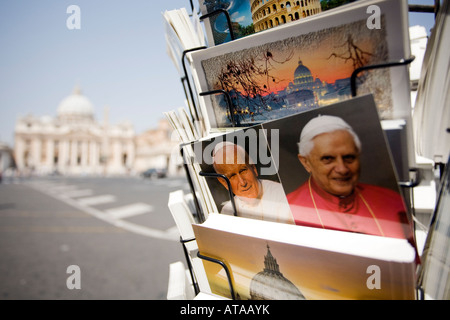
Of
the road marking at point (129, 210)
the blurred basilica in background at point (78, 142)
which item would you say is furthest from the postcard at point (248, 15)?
the blurred basilica in background at point (78, 142)

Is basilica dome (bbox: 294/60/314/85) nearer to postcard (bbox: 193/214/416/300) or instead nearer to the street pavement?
postcard (bbox: 193/214/416/300)

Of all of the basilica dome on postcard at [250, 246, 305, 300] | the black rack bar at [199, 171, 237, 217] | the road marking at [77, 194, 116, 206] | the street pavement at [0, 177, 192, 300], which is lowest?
the road marking at [77, 194, 116, 206]

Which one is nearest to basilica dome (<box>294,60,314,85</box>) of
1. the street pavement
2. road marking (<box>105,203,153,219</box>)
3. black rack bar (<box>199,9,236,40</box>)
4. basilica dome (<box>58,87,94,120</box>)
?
black rack bar (<box>199,9,236,40</box>)

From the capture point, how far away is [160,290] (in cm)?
147

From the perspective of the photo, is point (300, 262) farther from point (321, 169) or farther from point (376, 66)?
point (376, 66)

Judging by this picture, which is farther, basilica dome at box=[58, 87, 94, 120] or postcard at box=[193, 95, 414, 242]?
basilica dome at box=[58, 87, 94, 120]

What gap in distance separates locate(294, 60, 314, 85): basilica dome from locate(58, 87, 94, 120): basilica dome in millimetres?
39068

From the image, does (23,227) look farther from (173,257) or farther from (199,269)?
(199,269)

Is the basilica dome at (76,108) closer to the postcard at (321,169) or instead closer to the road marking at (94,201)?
the road marking at (94,201)

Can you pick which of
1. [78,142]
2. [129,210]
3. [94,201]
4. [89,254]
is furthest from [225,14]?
[78,142]

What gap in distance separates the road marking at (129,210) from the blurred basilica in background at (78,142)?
2309 cm

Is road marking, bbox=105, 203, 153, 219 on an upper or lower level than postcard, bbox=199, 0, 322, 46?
lower

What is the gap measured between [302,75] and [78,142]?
121ft

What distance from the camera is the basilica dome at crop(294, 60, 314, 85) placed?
268 mm
